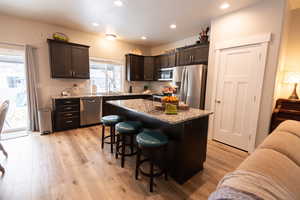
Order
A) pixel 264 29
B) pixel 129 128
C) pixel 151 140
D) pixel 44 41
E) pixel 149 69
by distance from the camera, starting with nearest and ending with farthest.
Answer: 1. pixel 151 140
2. pixel 129 128
3. pixel 264 29
4. pixel 44 41
5. pixel 149 69

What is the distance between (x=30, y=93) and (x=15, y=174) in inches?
90.1

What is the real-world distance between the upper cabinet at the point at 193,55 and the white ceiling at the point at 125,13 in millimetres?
546

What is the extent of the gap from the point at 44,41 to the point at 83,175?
3.73m

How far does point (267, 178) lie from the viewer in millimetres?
673

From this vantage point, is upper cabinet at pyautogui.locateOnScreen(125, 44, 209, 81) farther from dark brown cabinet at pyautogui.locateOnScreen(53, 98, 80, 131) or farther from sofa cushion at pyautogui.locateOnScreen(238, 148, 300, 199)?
sofa cushion at pyautogui.locateOnScreen(238, 148, 300, 199)

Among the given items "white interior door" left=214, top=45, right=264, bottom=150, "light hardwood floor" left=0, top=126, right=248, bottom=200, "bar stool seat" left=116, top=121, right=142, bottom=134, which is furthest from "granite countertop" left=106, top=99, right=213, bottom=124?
"white interior door" left=214, top=45, right=264, bottom=150

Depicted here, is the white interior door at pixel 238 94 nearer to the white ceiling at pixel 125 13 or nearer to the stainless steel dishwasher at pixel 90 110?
the white ceiling at pixel 125 13

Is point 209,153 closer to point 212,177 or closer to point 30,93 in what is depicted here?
point 212,177


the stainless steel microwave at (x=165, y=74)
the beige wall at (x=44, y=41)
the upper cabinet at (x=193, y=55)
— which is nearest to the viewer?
the beige wall at (x=44, y=41)

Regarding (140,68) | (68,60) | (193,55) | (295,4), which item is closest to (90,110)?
(68,60)

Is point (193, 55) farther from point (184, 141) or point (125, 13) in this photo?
point (184, 141)

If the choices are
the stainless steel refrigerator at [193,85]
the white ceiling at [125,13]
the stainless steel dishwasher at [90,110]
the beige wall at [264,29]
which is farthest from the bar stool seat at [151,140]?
the stainless steel dishwasher at [90,110]

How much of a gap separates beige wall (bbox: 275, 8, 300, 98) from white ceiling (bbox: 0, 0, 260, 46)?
1.34 meters

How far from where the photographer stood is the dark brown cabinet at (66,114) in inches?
144
